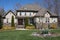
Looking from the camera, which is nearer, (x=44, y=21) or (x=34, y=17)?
(x=44, y=21)

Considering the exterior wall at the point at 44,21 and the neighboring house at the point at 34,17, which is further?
the neighboring house at the point at 34,17

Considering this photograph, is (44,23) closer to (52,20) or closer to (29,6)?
(52,20)

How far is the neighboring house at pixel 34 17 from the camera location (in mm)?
46569

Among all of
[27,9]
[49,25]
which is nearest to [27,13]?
[27,9]

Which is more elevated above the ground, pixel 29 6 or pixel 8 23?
pixel 29 6

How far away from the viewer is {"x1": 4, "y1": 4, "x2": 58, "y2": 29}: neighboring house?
153 ft

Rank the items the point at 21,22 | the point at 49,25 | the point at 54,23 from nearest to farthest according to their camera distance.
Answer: the point at 49,25
the point at 54,23
the point at 21,22

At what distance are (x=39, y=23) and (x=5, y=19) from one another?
10.1 meters

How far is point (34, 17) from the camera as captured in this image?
4809 cm

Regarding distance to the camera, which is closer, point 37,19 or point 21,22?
point 37,19

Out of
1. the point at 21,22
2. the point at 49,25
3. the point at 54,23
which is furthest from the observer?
the point at 21,22

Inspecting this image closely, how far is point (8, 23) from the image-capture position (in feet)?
160

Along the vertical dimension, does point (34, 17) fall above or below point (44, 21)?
above

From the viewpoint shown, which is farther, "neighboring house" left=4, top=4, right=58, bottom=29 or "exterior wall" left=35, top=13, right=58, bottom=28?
"neighboring house" left=4, top=4, right=58, bottom=29
